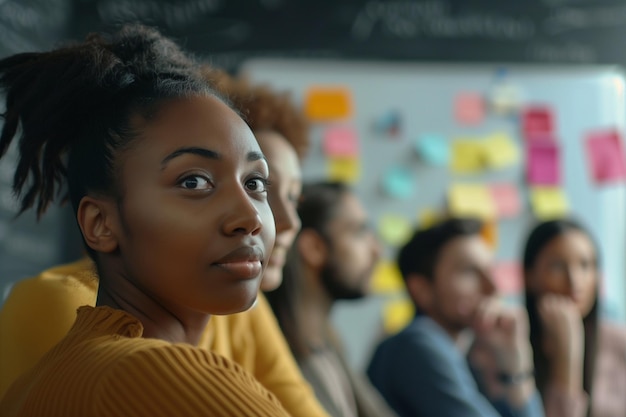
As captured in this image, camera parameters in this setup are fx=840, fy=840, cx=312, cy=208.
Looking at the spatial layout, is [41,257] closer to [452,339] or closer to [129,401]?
[452,339]

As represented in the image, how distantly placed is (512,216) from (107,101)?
2.34 metres

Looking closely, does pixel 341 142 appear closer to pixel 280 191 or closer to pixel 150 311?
pixel 280 191

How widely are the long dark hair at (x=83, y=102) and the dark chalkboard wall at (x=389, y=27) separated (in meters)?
2.19

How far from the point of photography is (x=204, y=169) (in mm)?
621

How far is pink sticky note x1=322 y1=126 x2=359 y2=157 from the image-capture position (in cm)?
283

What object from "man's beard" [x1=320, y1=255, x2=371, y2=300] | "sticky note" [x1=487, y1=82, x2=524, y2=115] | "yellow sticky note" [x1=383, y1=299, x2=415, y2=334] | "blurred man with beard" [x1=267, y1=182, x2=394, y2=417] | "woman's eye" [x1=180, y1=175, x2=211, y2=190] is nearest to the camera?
"woman's eye" [x1=180, y1=175, x2=211, y2=190]

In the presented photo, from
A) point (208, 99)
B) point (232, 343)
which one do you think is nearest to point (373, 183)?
point (232, 343)

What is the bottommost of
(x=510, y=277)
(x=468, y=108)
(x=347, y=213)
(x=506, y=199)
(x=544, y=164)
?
(x=510, y=277)

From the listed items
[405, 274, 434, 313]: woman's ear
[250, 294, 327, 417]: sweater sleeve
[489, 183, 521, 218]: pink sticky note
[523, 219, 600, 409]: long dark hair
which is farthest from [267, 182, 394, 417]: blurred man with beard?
[489, 183, 521, 218]: pink sticky note

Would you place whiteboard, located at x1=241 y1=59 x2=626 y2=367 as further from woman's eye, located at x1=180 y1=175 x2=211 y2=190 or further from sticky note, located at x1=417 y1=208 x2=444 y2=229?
woman's eye, located at x1=180 y1=175 x2=211 y2=190

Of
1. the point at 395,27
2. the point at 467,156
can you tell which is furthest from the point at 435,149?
the point at 395,27

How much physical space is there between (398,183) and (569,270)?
73cm

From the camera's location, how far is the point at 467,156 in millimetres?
2865

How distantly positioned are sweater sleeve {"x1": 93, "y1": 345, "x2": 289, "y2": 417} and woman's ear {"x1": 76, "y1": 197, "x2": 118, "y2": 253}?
140 mm
